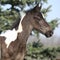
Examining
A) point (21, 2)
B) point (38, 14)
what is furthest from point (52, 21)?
point (38, 14)

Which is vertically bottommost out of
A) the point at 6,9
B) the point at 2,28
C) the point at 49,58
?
the point at 49,58

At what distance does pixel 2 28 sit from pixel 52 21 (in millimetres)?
1622

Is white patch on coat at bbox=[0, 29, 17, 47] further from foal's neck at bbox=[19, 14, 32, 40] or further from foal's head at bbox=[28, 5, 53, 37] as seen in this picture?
foal's head at bbox=[28, 5, 53, 37]

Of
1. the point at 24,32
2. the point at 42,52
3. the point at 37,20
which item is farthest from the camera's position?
the point at 42,52

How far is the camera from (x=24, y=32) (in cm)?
664

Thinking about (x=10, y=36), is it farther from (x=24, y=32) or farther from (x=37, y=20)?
(x=37, y=20)

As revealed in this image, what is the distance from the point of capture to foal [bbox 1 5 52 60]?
20.9 feet

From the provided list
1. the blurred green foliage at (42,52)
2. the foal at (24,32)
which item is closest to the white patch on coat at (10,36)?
the foal at (24,32)

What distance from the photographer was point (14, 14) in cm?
898

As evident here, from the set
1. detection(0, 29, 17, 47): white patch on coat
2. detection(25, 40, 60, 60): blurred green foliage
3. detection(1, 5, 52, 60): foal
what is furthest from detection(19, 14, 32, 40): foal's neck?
detection(25, 40, 60, 60): blurred green foliage

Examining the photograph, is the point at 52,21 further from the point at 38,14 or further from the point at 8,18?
the point at 38,14

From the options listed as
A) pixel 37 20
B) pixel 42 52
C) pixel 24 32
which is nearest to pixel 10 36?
pixel 24 32

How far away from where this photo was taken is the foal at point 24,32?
636cm

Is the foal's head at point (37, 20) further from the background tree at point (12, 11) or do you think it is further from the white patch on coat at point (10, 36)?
the background tree at point (12, 11)
